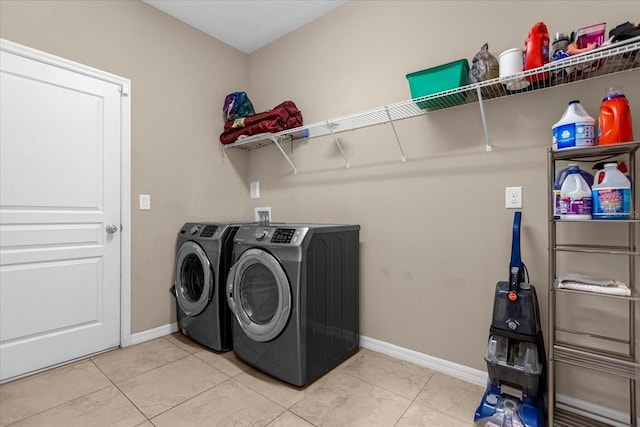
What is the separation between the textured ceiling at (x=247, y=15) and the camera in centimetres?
234

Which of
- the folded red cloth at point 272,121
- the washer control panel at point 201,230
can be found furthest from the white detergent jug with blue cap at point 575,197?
the washer control panel at point 201,230

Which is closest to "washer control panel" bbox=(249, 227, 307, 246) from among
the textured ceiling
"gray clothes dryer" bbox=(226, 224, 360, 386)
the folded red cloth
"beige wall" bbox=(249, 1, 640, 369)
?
"gray clothes dryer" bbox=(226, 224, 360, 386)

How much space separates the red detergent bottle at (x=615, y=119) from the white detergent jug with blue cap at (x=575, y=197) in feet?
0.53

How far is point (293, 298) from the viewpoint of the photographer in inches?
65.2

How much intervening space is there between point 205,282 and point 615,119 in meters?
2.35

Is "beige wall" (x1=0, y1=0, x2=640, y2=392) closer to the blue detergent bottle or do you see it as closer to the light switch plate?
the light switch plate

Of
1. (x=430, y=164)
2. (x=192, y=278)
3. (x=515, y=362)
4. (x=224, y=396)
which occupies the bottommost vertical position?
(x=224, y=396)

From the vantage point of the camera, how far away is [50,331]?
1919 mm

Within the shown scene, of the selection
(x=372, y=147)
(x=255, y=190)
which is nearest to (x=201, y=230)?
(x=255, y=190)

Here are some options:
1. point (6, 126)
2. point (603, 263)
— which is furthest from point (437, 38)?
point (6, 126)

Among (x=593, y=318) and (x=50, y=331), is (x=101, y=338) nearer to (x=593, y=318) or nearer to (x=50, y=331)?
(x=50, y=331)

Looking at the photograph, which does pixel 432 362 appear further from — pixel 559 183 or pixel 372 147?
pixel 372 147

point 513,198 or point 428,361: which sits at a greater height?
point 513,198

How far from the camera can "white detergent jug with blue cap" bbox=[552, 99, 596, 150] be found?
1.27m
